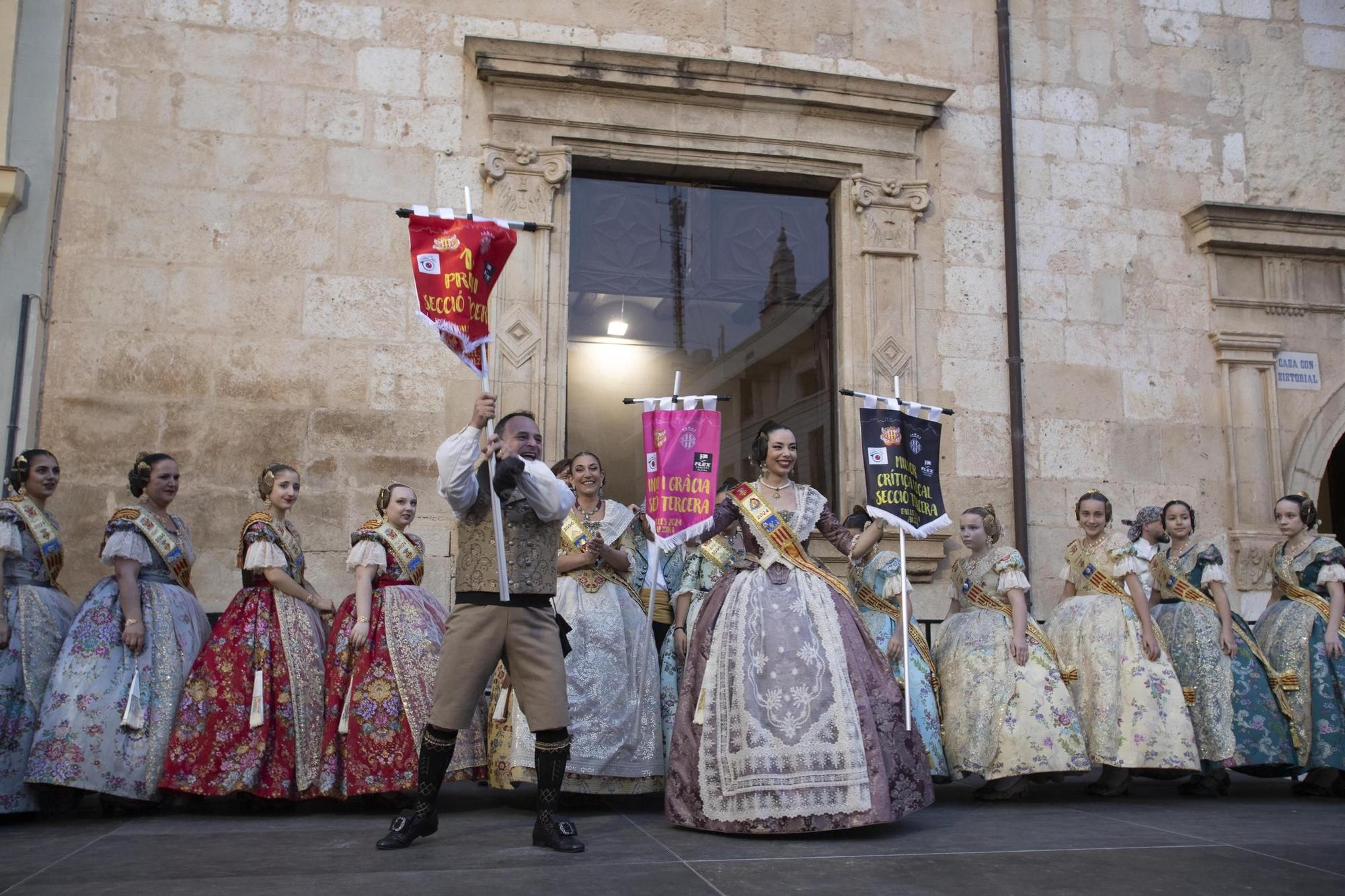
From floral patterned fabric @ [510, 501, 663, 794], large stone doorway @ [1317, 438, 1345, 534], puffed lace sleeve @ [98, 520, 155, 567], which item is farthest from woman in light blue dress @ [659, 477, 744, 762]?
large stone doorway @ [1317, 438, 1345, 534]

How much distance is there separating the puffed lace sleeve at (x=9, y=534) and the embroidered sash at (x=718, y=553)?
3508mm

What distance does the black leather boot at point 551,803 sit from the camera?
4.79 metres

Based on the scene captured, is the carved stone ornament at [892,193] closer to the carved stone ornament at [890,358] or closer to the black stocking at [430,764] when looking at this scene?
the carved stone ornament at [890,358]

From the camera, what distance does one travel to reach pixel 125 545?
20.1 ft

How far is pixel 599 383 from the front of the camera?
28.9 feet

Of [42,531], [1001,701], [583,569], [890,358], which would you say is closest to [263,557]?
[42,531]

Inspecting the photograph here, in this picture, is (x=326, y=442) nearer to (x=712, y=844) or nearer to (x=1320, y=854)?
(x=712, y=844)

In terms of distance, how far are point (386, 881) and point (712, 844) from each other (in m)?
1.44

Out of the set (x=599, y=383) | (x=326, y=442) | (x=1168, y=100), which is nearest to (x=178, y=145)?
(x=326, y=442)

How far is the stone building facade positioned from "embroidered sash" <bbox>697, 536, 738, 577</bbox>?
1857 millimetres

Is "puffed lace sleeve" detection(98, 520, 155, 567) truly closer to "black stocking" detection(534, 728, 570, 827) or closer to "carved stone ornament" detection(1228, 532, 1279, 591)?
"black stocking" detection(534, 728, 570, 827)

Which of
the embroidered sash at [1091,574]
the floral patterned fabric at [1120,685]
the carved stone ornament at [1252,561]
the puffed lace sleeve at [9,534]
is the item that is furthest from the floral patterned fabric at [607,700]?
the carved stone ornament at [1252,561]

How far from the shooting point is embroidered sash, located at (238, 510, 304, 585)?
6398mm

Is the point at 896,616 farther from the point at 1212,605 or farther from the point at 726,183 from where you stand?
the point at 726,183
